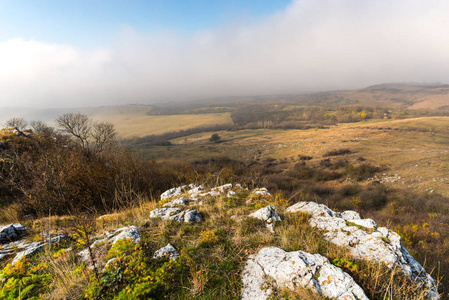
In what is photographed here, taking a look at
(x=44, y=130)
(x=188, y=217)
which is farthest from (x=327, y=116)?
(x=188, y=217)

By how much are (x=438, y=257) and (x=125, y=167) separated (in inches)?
668

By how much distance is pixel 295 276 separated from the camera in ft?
10.2

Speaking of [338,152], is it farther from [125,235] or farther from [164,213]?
[125,235]

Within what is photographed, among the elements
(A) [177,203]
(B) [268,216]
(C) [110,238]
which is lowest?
(A) [177,203]

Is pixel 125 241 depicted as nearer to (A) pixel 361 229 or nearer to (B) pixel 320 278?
(B) pixel 320 278

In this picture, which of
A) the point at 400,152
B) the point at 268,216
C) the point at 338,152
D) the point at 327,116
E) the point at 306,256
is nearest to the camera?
the point at 306,256

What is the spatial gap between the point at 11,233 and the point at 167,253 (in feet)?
17.8

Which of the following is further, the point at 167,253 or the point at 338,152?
the point at 338,152

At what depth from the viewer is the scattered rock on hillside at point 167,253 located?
151 inches

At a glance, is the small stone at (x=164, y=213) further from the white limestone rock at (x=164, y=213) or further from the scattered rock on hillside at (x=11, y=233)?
the scattered rock on hillside at (x=11, y=233)

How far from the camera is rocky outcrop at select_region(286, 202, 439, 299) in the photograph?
3385 millimetres

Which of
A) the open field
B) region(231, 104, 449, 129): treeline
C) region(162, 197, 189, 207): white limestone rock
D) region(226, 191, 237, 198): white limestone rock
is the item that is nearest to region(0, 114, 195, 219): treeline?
region(162, 197, 189, 207): white limestone rock

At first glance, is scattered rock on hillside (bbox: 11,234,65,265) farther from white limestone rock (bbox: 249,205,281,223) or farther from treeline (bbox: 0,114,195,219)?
white limestone rock (bbox: 249,205,281,223)

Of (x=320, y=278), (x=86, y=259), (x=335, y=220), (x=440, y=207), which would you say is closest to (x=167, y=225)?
(x=86, y=259)
